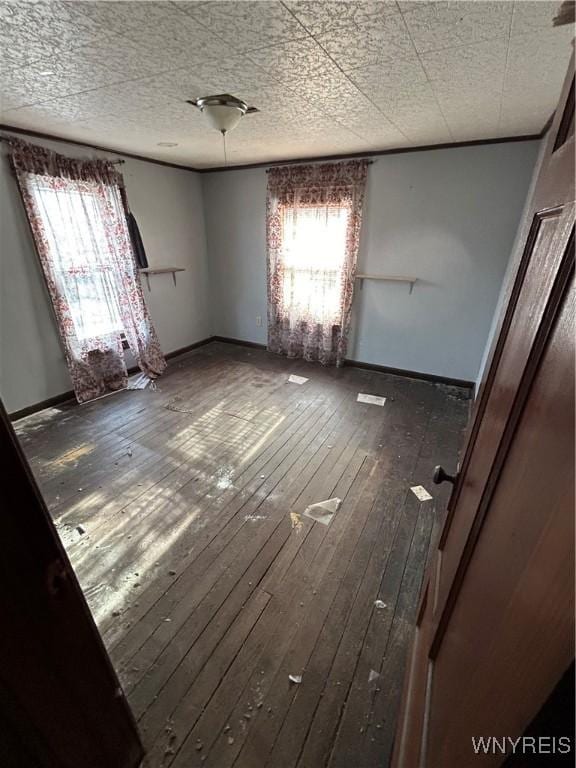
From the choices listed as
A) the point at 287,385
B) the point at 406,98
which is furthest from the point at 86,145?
the point at 287,385

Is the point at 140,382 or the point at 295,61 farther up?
the point at 295,61

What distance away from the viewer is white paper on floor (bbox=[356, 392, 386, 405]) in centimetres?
339

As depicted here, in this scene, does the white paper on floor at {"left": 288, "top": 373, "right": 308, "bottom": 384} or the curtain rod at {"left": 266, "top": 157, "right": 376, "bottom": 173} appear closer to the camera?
the curtain rod at {"left": 266, "top": 157, "right": 376, "bottom": 173}

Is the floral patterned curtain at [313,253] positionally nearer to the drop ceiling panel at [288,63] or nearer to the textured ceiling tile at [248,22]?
the drop ceiling panel at [288,63]

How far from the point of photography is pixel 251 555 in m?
1.79

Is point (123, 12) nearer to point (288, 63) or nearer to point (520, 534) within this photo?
point (288, 63)

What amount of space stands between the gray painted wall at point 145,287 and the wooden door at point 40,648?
2.76 m

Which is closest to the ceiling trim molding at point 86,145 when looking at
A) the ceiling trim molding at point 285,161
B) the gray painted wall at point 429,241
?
the ceiling trim molding at point 285,161

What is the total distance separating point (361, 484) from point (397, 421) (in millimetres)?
972

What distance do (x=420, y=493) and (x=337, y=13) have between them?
7.81 feet

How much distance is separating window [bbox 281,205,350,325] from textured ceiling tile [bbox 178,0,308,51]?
2.44 metres

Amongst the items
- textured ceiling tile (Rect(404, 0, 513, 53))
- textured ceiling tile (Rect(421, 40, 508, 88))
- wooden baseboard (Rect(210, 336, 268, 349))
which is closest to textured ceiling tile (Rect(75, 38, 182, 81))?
textured ceiling tile (Rect(404, 0, 513, 53))

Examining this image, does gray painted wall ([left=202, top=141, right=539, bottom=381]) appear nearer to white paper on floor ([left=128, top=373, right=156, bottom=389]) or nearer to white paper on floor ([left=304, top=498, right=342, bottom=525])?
white paper on floor ([left=128, top=373, right=156, bottom=389])

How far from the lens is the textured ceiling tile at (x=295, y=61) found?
133cm
